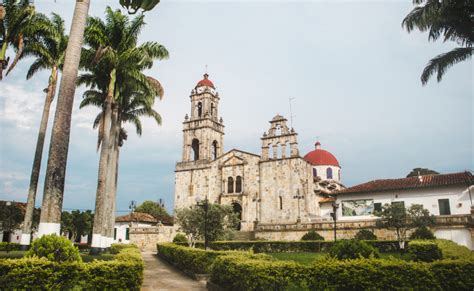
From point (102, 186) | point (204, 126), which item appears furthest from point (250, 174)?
point (102, 186)

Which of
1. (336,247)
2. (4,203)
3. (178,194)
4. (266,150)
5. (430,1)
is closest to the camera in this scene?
(336,247)

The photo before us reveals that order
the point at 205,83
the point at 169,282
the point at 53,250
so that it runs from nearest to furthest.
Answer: the point at 53,250 → the point at 169,282 → the point at 205,83

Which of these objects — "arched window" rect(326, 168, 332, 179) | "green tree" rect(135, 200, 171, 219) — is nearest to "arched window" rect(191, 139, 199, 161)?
"arched window" rect(326, 168, 332, 179)

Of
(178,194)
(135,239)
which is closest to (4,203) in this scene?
(135,239)

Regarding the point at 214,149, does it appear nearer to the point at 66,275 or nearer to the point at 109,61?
the point at 109,61

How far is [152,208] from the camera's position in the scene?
249 feet

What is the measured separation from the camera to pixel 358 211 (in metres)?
35.2

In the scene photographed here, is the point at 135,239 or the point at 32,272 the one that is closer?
the point at 32,272

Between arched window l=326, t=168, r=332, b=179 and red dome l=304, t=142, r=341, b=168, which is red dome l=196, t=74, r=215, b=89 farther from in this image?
arched window l=326, t=168, r=332, b=179

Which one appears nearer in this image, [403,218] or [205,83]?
[403,218]

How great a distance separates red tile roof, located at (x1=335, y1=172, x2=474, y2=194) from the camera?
31.1m

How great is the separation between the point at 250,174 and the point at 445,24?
3018 centimetres

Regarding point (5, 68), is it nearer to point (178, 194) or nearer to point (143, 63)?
point (143, 63)

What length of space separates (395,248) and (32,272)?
80.0 ft
